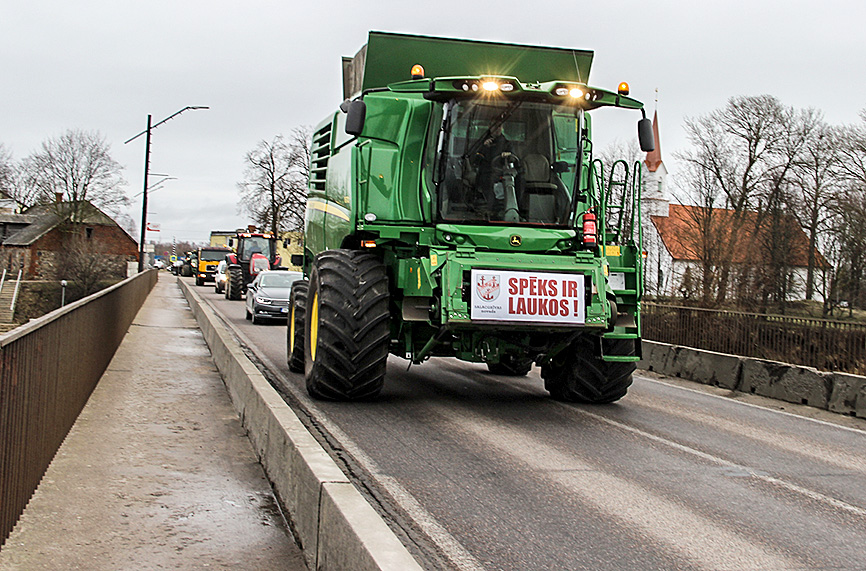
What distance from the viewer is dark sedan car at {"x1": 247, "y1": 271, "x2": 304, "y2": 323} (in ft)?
78.6

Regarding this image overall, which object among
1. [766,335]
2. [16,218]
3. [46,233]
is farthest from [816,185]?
[16,218]

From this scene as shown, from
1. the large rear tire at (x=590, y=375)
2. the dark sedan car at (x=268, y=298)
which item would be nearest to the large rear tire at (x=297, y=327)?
the large rear tire at (x=590, y=375)

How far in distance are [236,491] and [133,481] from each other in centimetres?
86

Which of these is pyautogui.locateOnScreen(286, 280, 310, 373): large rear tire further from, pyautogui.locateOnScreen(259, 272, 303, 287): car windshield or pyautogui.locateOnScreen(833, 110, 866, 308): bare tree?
pyautogui.locateOnScreen(833, 110, 866, 308): bare tree

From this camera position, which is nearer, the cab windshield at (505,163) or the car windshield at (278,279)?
the cab windshield at (505,163)

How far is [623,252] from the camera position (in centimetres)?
1014

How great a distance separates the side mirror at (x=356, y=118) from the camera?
935 centimetres

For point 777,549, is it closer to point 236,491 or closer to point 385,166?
point 236,491

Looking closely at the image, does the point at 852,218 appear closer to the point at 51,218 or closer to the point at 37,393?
the point at 37,393

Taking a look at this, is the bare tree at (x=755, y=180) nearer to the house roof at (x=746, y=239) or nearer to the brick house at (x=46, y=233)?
the house roof at (x=746, y=239)

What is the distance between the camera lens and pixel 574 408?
1033cm

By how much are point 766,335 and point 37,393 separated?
1289cm

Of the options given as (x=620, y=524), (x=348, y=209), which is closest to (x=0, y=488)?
(x=620, y=524)

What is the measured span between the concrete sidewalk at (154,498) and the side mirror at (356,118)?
3.29 metres
